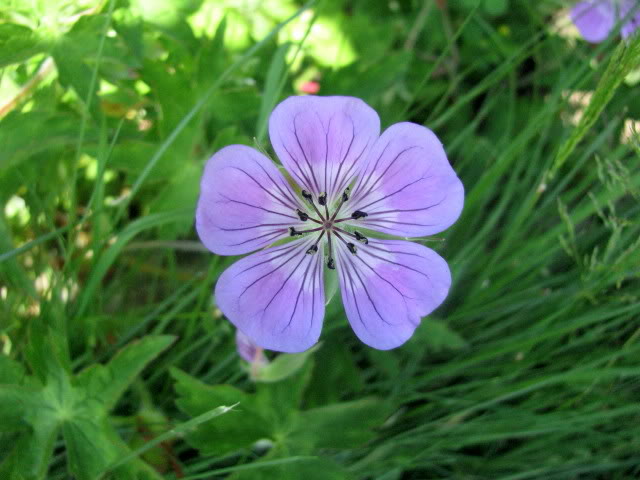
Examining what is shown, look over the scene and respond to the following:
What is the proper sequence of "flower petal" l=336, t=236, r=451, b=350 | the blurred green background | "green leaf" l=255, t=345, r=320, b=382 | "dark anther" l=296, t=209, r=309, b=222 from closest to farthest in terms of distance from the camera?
1. "flower petal" l=336, t=236, r=451, b=350
2. "dark anther" l=296, t=209, r=309, b=222
3. the blurred green background
4. "green leaf" l=255, t=345, r=320, b=382

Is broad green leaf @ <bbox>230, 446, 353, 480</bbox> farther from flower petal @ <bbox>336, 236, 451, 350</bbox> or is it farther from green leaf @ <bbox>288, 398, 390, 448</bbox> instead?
flower petal @ <bbox>336, 236, 451, 350</bbox>

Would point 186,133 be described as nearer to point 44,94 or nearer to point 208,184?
point 44,94

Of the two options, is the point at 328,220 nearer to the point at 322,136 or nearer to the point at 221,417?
the point at 322,136

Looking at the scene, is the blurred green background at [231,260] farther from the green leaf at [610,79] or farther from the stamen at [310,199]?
the stamen at [310,199]

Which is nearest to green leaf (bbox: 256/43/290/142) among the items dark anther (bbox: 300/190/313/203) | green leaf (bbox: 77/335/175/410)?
dark anther (bbox: 300/190/313/203)

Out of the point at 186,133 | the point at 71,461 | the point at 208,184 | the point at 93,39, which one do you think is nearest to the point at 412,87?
the point at 186,133

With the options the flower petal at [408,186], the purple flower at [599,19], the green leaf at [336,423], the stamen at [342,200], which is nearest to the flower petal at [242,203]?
the stamen at [342,200]
